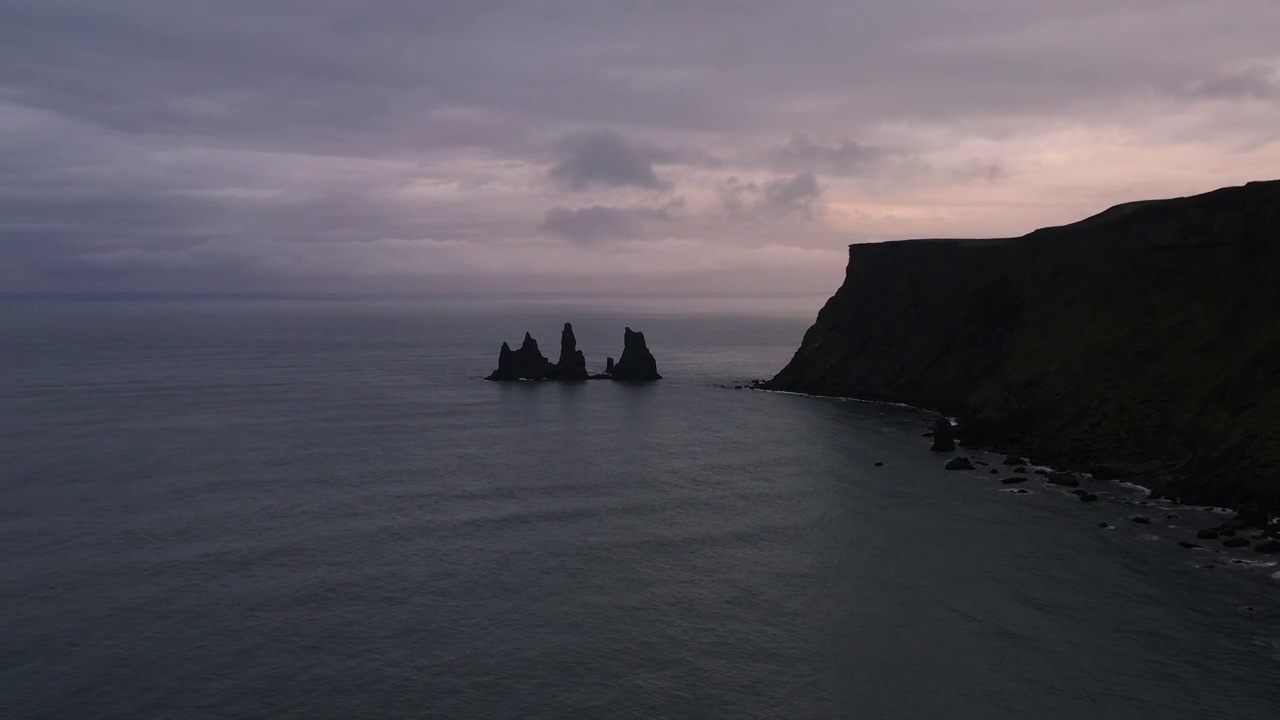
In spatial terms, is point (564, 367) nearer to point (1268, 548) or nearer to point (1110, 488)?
point (1110, 488)

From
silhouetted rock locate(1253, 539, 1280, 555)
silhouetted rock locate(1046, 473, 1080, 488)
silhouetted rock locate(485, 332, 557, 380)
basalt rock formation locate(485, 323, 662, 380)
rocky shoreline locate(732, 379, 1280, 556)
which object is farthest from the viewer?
basalt rock formation locate(485, 323, 662, 380)

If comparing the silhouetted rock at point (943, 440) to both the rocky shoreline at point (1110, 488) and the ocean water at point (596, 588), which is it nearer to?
the rocky shoreline at point (1110, 488)

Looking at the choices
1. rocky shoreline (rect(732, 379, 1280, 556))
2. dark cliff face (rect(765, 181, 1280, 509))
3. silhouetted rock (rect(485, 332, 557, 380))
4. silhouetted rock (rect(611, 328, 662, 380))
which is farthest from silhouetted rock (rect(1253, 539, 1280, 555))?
silhouetted rock (rect(485, 332, 557, 380))

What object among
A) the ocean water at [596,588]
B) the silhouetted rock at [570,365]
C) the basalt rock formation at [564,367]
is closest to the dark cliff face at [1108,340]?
the ocean water at [596,588]

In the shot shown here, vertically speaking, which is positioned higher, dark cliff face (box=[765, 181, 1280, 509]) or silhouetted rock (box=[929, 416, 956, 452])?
dark cliff face (box=[765, 181, 1280, 509])

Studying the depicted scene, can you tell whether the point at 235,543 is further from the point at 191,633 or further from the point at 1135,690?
the point at 1135,690

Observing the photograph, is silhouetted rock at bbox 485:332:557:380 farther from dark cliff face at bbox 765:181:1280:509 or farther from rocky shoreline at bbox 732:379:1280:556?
rocky shoreline at bbox 732:379:1280:556

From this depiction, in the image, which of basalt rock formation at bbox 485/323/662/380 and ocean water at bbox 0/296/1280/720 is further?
basalt rock formation at bbox 485/323/662/380
